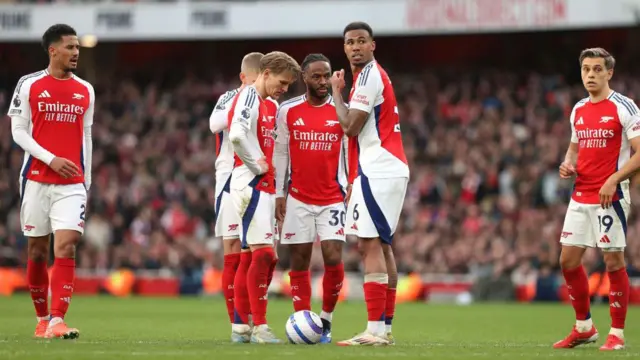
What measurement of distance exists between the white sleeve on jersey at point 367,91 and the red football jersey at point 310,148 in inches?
52.4

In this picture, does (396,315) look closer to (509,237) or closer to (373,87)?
(509,237)

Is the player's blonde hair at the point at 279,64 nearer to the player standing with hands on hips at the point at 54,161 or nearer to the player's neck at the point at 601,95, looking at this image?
the player standing with hands on hips at the point at 54,161

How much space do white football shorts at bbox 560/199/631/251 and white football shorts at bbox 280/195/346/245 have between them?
85.4 inches

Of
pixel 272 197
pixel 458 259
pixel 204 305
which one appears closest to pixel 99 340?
pixel 272 197

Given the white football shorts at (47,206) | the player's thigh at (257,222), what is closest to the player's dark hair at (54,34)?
the white football shorts at (47,206)

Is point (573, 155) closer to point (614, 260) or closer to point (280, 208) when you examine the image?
point (614, 260)

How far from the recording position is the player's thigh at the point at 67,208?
10.8 metres

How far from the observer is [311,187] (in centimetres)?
1140

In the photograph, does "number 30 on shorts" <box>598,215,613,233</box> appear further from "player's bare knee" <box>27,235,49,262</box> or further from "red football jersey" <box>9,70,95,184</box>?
"player's bare knee" <box>27,235,49,262</box>

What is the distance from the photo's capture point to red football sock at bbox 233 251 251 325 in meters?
10.7

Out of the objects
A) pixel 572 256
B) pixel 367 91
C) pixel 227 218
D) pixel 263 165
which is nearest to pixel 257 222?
pixel 263 165

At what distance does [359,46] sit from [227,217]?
246cm

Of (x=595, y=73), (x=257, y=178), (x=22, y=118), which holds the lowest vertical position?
(x=257, y=178)

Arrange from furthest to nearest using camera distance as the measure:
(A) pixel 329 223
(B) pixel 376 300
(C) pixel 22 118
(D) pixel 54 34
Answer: (A) pixel 329 223
(D) pixel 54 34
(C) pixel 22 118
(B) pixel 376 300
